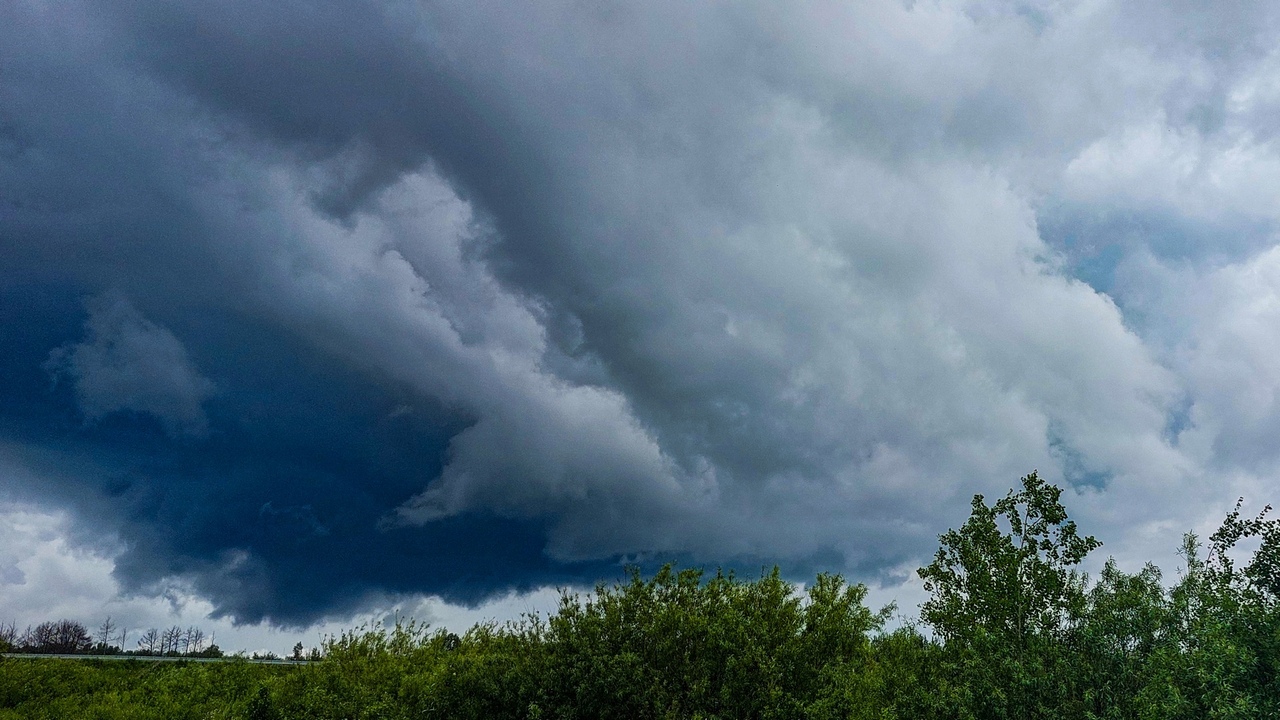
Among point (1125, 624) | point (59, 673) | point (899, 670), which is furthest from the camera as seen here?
point (59, 673)

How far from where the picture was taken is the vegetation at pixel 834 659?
52.1 feet

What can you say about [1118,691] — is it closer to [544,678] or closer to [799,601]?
[799,601]

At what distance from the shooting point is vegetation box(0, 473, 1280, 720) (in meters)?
15.9

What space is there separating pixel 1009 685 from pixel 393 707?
22163 millimetres

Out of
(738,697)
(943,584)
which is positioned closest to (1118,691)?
(943,584)

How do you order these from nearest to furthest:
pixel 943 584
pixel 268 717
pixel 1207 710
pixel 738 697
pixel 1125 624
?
pixel 1207 710 < pixel 1125 624 < pixel 943 584 < pixel 738 697 < pixel 268 717

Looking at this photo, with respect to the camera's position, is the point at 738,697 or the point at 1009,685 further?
the point at 738,697

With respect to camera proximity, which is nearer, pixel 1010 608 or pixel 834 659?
pixel 1010 608

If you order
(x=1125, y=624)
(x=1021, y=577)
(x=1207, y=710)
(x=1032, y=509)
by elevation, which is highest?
(x=1032, y=509)

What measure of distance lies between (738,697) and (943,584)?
7920 mm

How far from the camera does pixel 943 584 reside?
20.8 metres

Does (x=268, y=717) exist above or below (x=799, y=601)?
below

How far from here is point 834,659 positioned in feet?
85.3

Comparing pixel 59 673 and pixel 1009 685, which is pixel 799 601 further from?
pixel 59 673
